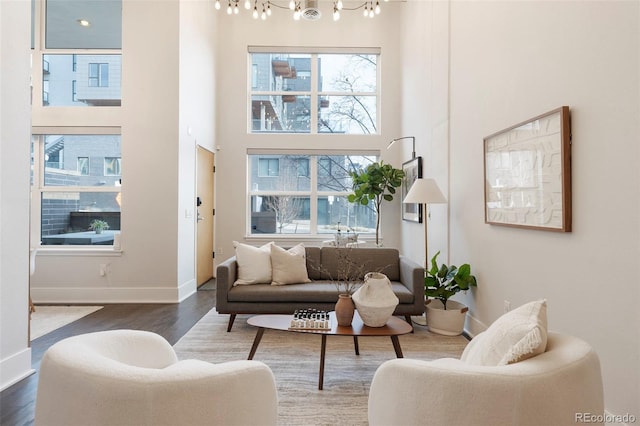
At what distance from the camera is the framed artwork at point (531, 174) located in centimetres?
198

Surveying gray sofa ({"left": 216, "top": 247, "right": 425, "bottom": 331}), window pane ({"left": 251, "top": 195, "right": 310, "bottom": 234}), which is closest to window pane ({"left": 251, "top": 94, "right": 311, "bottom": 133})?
window pane ({"left": 251, "top": 195, "right": 310, "bottom": 234})

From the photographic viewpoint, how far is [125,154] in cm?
434

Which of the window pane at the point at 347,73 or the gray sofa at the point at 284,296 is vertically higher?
the window pane at the point at 347,73

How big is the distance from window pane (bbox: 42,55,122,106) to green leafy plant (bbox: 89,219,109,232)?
1490 mm

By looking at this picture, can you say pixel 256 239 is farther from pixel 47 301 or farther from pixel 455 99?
pixel 455 99

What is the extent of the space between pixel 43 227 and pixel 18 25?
3.00 m

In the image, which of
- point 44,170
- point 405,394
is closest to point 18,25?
point 44,170

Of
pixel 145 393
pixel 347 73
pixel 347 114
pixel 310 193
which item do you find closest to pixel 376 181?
pixel 310 193

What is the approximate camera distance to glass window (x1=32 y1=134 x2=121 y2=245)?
14.6 ft

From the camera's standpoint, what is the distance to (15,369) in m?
2.29

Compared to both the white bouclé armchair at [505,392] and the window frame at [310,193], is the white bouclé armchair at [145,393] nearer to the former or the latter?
the white bouclé armchair at [505,392]

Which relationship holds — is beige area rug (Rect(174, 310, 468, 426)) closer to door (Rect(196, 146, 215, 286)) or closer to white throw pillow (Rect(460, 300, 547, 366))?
white throw pillow (Rect(460, 300, 547, 366))

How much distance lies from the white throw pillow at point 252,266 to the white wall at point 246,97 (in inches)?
95.7

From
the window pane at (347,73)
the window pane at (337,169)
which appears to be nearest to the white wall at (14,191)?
the window pane at (337,169)
